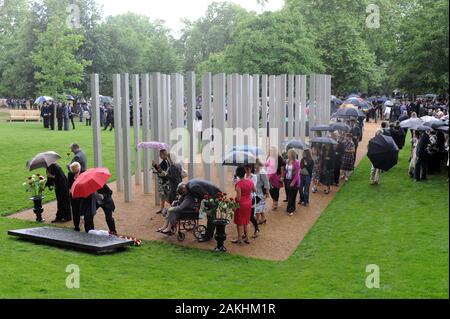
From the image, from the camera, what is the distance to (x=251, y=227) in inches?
560

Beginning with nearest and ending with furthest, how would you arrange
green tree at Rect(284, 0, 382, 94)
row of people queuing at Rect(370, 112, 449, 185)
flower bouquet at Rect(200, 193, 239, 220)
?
flower bouquet at Rect(200, 193, 239, 220)
row of people queuing at Rect(370, 112, 449, 185)
green tree at Rect(284, 0, 382, 94)

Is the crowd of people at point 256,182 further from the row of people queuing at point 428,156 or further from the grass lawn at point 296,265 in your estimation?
the grass lawn at point 296,265

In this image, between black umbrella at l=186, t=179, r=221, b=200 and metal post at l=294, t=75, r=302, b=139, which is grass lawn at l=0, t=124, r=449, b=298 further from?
metal post at l=294, t=75, r=302, b=139

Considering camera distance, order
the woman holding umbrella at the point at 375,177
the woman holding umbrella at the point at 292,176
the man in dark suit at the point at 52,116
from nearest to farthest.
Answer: the woman holding umbrella at the point at 292,176, the woman holding umbrella at the point at 375,177, the man in dark suit at the point at 52,116

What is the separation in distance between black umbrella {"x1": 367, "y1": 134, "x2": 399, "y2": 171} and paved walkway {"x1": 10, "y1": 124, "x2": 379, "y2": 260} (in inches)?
71.9

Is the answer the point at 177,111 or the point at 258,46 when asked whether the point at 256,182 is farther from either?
the point at 258,46

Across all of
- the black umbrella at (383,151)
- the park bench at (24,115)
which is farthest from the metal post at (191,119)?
the park bench at (24,115)

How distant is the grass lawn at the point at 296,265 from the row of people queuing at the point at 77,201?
0.94 metres

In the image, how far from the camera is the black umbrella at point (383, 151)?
1658 cm

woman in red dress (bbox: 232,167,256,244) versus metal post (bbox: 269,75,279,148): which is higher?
metal post (bbox: 269,75,279,148)

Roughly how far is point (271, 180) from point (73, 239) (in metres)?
5.58

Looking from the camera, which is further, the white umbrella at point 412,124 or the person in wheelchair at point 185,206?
the white umbrella at point 412,124

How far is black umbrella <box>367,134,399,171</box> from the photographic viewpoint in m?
16.6

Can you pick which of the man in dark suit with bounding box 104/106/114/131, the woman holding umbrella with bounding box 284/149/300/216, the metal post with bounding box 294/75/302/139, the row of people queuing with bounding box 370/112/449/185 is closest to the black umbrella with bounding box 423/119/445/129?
the row of people queuing with bounding box 370/112/449/185
